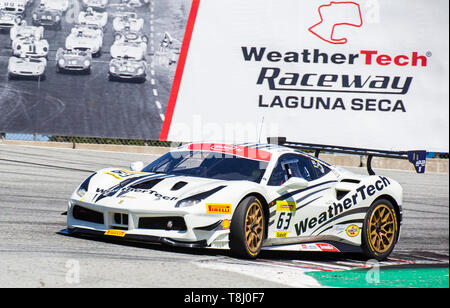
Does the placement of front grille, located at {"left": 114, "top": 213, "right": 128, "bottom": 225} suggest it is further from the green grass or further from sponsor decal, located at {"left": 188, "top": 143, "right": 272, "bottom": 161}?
the green grass

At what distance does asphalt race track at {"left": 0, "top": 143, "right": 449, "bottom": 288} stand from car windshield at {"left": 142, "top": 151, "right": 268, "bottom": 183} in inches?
31.8

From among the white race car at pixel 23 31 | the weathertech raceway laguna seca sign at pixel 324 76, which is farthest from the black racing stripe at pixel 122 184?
the white race car at pixel 23 31

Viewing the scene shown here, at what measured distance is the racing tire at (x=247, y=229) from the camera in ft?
22.7

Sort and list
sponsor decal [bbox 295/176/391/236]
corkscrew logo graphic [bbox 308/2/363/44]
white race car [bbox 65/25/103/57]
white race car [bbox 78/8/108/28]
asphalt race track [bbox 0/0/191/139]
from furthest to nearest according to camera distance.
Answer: white race car [bbox 65/25/103/57] → white race car [bbox 78/8/108/28] → asphalt race track [bbox 0/0/191/139] → corkscrew logo graphic [bbox 308/2/363/44] → sponsor decal [bbox 295/176/391/236]

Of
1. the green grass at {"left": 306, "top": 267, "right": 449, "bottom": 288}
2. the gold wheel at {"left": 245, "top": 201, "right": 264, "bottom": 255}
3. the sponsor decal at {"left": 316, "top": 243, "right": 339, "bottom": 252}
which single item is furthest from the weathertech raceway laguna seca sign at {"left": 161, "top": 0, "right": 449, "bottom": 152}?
the green grass at {"left": 306, "top": 267, "right": 449, "bottom": 288}

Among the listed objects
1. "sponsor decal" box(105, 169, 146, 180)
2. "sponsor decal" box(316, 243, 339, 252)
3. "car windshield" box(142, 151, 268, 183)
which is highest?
"car windshield" box(142, 151, 268, 183)

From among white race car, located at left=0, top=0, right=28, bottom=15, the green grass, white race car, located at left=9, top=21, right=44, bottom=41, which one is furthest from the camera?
white race car, located at left=0, top=0, right=28, bottom=15

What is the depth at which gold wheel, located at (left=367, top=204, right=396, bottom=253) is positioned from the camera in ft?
27.6

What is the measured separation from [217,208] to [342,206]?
6.16 feet

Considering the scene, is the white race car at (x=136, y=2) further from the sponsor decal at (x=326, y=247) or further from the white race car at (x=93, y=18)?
the sponsor decal at (x=326, y=247)

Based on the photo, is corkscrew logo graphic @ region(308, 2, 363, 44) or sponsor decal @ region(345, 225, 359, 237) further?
corkscrew logo graphic @ region(308, 2, 363, 44)

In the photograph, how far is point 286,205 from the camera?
7.57 metres
